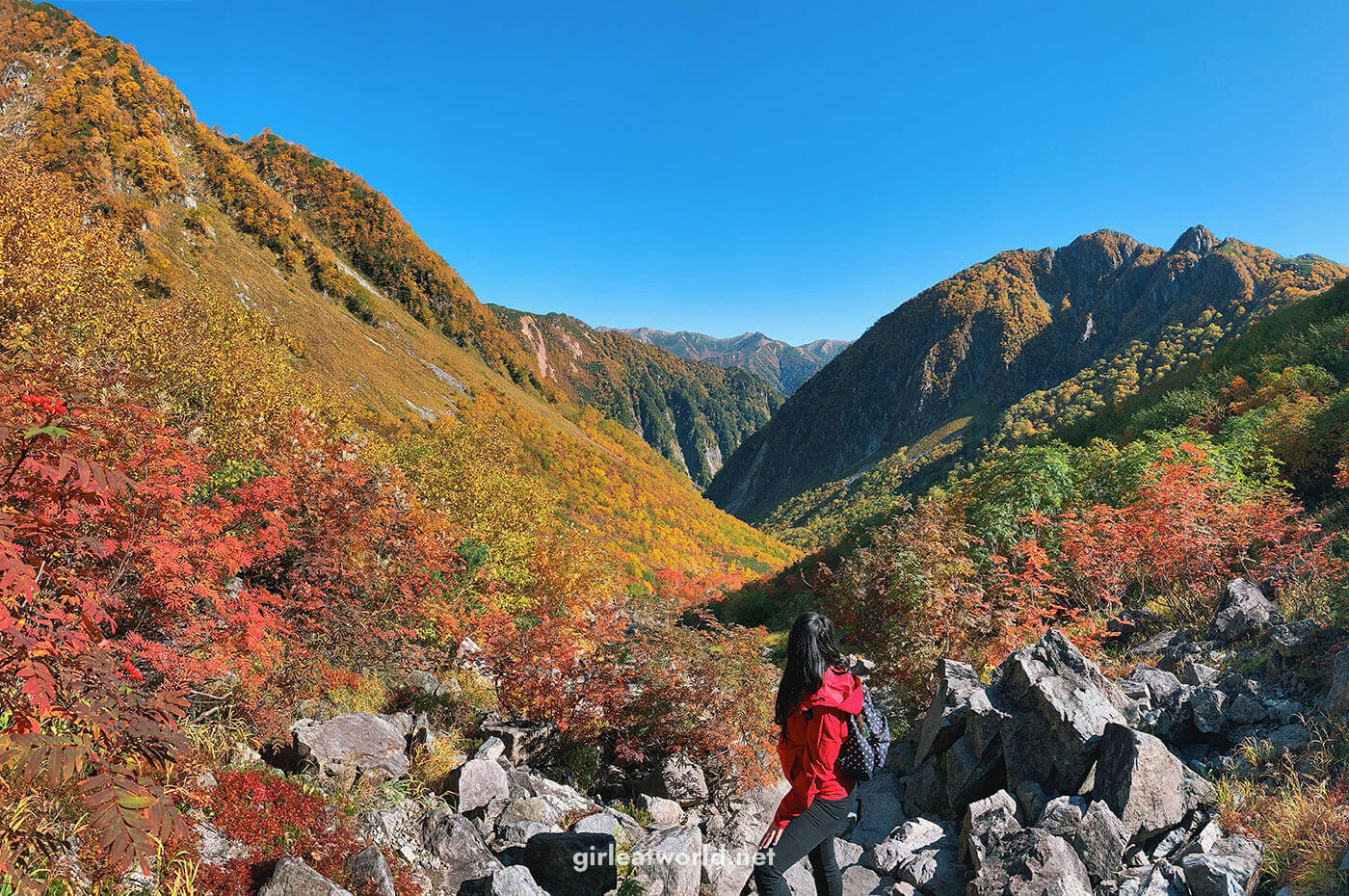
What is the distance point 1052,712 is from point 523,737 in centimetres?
659

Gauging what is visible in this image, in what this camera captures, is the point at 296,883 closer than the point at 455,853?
Yes

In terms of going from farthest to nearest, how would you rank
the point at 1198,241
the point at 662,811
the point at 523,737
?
the point at 1198,241, the point at 523,737, the point at 662,811

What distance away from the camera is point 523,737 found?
8211 mm

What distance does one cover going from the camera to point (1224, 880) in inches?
163

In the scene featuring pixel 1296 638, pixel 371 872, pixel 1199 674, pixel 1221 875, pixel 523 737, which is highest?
pixel 1296 638

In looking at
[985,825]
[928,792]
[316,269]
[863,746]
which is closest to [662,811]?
[928,792]

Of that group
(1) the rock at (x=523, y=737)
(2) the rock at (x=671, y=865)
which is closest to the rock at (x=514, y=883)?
(2) the rock at (x=671, y=865)

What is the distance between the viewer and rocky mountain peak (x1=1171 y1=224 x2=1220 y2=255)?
146750 mm

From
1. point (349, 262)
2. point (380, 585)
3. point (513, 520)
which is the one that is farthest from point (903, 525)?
point (349, 262)

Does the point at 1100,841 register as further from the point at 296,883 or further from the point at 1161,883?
the point at 296,883

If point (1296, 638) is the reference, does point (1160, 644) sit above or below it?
below

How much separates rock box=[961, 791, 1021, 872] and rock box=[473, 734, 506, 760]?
537cm

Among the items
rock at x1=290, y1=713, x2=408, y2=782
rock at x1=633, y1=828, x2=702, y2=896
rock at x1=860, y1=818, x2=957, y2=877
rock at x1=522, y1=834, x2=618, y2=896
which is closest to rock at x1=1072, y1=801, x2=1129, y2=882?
rock at x1=860, y1=818, x2=957, y2=877

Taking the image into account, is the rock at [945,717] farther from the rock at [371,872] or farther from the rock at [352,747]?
the rock at [352,747]
